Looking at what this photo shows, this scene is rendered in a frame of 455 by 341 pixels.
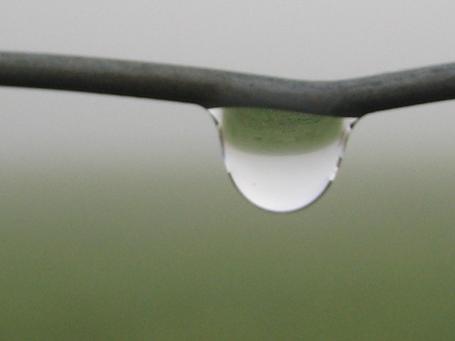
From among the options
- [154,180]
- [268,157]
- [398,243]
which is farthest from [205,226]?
[268,157]

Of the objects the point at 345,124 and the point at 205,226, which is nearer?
the point at 345,124

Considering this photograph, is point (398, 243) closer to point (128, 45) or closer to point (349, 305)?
point (349, 305)

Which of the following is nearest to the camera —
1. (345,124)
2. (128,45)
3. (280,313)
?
(345,124)

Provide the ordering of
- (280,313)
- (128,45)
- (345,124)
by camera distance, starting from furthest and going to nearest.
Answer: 1. (280,313)
2. (128,45)
3. (345,124)

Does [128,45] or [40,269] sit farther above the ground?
[128,45]
